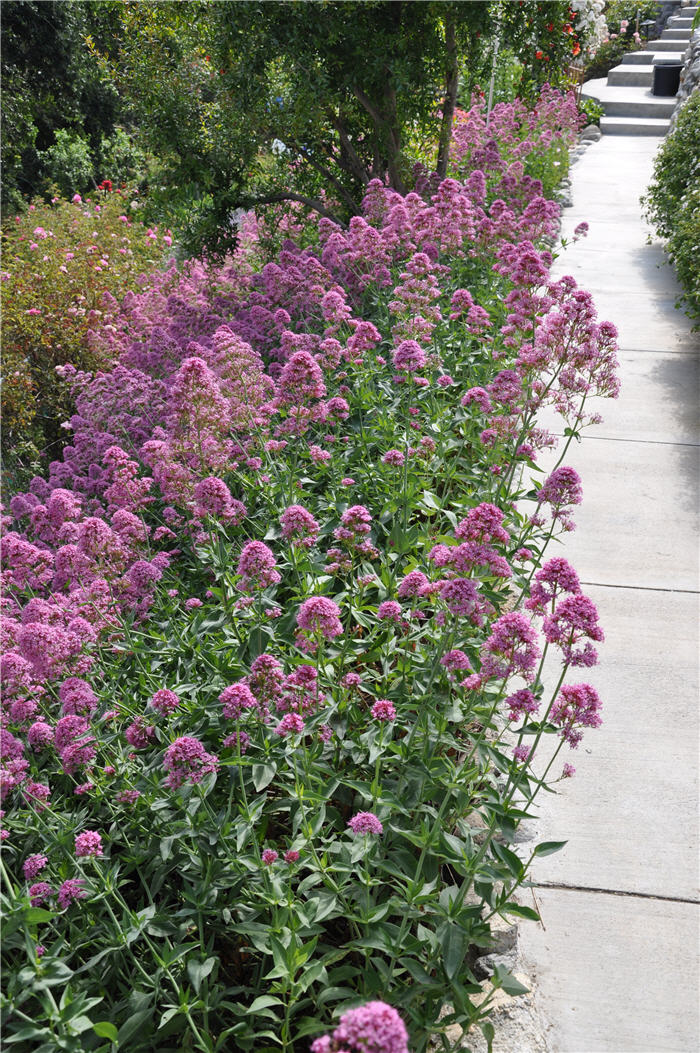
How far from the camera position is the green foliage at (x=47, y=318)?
7082 millimetres

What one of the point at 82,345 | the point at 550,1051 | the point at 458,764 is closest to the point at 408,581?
the point at 458,764

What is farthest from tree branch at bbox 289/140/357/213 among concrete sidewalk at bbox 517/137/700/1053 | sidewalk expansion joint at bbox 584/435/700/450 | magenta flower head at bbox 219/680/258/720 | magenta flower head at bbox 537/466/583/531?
magenta flower head at bbox 219/680/258/720

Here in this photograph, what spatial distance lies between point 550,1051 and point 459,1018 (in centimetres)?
40

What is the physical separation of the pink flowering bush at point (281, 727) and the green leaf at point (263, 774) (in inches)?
0.4

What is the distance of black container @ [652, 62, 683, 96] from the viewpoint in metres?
19.3

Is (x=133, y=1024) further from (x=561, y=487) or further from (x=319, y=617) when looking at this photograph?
(x=561, y=487)

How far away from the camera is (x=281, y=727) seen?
2.62 meters

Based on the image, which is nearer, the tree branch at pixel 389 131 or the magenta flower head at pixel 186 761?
the magenta flower head at pixel 186 761

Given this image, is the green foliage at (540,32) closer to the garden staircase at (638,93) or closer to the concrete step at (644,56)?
the garden staircase at (638,93)

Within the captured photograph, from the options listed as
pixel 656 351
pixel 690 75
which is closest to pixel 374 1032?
pixel 656 351

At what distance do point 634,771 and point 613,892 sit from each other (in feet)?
2.21

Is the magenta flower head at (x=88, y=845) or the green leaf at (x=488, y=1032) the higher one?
the magenta flower head at (x=88, y=845)

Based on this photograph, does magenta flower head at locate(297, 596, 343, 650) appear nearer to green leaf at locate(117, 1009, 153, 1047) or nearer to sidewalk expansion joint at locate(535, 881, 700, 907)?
green leaf at locate(117, 1009, 153, 1047)

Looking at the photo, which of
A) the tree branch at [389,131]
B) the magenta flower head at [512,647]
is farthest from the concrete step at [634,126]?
the magenta flower head at [512,647]
